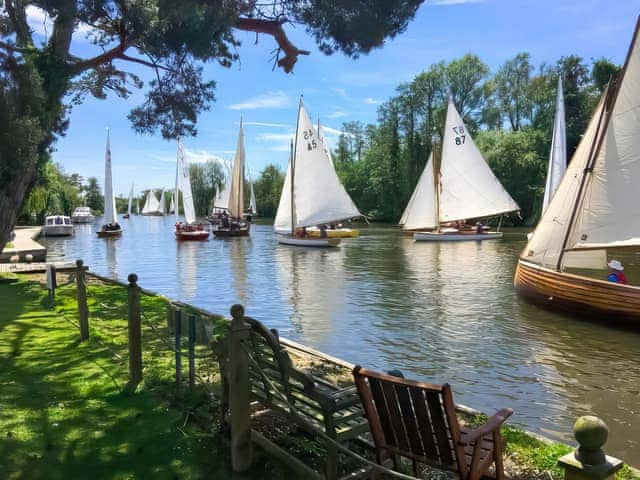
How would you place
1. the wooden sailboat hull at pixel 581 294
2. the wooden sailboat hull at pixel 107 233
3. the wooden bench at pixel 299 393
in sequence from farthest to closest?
the wooden sailboat hull at pixel 107 233 < the wooden sailboat hull at pixel 581 294 < the wooden bench at pixel 299 393

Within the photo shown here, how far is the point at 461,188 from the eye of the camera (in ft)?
121

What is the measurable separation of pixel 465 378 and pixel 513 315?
17.5 ft

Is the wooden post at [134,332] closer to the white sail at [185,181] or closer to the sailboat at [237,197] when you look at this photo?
the sailboat at [237,197]

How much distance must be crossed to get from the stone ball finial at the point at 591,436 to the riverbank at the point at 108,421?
1100 mm

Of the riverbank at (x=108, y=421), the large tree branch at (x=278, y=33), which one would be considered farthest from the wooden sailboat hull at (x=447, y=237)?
the riverbank at (x=108, y=421)

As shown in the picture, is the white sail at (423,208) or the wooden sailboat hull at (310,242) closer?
the wooden sailboat hull at (310,242)

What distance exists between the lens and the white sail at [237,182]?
44.7 meters

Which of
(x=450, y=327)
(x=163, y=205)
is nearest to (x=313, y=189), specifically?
(x=450, y=327)

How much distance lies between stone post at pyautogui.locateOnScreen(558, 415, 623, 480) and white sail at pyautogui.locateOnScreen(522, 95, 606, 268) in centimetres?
1067

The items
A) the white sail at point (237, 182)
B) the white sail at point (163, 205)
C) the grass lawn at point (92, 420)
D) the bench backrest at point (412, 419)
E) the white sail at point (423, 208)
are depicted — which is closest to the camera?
the bench backrest at point (412, 419)

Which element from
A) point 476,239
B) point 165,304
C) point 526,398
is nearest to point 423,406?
point 526,398

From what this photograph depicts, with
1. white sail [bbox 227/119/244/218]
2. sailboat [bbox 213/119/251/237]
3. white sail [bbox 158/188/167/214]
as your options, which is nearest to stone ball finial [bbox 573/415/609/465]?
sailboat [bbox 213/119/251/237]

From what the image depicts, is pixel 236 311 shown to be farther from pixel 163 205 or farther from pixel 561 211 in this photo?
pixel 163 205

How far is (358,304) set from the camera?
1435 centimetres
